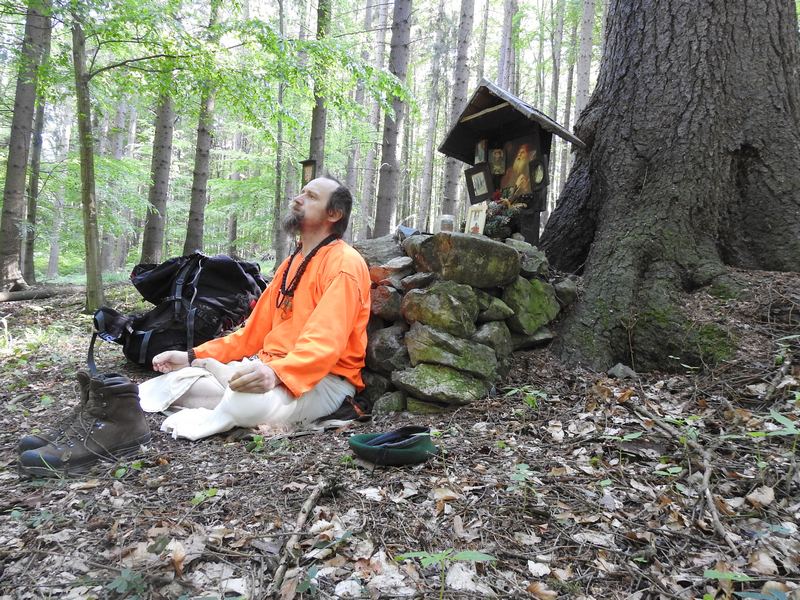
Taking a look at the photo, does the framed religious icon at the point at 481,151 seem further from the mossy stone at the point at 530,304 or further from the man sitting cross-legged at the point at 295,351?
the man sitting cross-legged at the point at 295,351

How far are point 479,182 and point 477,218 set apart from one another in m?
0.76

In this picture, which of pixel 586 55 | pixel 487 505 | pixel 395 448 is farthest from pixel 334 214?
pixel 586 55

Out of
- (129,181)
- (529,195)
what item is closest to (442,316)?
(529,195)

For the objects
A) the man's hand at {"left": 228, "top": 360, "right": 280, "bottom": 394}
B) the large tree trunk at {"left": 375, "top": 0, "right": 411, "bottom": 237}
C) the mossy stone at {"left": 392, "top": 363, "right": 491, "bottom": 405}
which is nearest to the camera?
the man's hand at {"left": 228, "top": 360, "right": 280, "bottom": 394}

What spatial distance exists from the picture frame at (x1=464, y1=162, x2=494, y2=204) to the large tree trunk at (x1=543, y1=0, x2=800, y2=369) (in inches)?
53.2

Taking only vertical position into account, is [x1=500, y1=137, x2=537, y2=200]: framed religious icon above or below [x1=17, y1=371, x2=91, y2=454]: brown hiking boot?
above

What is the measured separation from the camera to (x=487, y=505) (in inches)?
70.2

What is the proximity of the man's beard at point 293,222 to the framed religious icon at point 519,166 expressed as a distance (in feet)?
7.17

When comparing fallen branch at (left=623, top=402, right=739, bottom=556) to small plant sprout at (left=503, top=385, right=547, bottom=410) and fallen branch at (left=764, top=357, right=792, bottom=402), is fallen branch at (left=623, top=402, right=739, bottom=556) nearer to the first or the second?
small plant sprout at (left=503, top=385, right=547, bottom=410)

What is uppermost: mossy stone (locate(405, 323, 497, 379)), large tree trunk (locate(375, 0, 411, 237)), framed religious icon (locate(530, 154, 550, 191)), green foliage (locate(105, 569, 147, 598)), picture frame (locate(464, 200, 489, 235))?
large tree trunk (locate(375, 0, 411, 237))

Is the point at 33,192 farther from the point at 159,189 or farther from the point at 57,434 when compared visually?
the point at 57,434

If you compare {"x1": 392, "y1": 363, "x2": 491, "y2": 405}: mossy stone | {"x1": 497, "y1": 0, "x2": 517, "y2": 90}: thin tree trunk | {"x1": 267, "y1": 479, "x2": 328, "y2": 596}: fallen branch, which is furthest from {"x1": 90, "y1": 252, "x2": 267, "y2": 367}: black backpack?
{"x1": 497, "y1": 0, "x2": 517, "y2": 90}: thin tree trunk

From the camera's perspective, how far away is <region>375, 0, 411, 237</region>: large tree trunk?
8.41 metres

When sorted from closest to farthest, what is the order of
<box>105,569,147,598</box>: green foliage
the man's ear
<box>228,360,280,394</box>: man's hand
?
1. <box>105,569,147,598</box>: green foliage
2. <box>228,360,280,394</box>: man's hand
3. the man's ear
